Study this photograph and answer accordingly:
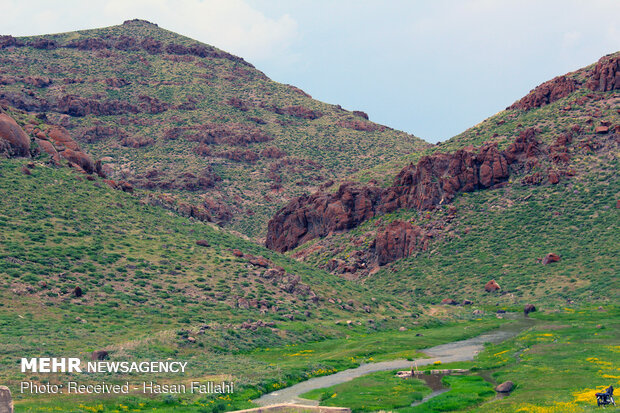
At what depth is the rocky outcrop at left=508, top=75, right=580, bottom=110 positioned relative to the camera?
105438 millimetres

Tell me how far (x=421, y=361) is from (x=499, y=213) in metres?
48.4

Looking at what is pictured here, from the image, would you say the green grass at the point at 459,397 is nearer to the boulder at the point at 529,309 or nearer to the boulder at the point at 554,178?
the boulder at the point at 529,309

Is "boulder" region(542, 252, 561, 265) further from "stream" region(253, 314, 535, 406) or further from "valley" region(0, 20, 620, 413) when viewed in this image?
"stream" region(253, 314, 535, 406)

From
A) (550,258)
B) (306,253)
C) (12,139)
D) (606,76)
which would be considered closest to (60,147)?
(12,139)

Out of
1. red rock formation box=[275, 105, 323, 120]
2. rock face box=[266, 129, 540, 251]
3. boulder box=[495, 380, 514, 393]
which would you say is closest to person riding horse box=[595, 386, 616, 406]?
boulder box=[495, 380, 514, 393]

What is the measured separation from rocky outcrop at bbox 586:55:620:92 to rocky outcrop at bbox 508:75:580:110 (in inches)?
127

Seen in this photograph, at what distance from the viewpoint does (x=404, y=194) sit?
9962cm

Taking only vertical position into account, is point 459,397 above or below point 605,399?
below

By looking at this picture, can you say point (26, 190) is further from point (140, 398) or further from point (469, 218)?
point (469, 218)

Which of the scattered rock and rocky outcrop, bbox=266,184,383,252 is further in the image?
rocky outcrop, bbox=266,184,383,252

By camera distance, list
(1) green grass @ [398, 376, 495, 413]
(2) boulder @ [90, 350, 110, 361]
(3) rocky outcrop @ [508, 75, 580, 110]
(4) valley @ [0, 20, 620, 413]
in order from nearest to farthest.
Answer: (1) green grass @ [398, 376, 495, 413]
(2) boulder @ [90, 350, 110, 361]
(4) valley @ [0, 20, 620, 413]
(3) rocky outcrop @ [508, 75, 580, 110]

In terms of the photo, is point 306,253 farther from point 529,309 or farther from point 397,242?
point 529,309

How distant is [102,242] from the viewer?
6125 centimetres

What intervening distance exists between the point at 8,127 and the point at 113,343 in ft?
132
